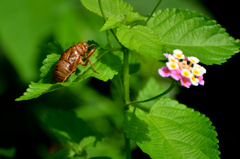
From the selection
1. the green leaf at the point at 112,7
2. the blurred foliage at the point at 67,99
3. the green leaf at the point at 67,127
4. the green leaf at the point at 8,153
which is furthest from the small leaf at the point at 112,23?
the green leaf at the point at 8,153

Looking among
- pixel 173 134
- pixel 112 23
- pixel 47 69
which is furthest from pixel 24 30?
pixel 173 134

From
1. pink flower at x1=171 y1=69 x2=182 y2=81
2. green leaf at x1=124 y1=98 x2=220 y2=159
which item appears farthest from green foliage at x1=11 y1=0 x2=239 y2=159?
pink flower at x1=171 y1=69 x2=182 y2=81

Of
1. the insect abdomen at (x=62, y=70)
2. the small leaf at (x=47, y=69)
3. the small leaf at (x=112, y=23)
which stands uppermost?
the small leaf at (x=112, y=23)

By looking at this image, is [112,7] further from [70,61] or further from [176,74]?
[176,74]

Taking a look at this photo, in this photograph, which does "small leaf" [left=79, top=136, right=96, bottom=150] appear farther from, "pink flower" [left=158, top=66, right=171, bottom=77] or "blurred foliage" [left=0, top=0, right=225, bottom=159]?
"pink flower" [left=158, top=66, right=171, bottom=77]

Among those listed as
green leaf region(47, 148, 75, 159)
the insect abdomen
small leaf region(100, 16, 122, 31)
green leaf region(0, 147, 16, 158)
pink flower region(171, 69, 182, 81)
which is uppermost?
small leaf region(100, 16, 122, 31)

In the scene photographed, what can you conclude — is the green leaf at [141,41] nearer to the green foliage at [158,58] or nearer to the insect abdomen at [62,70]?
the green foliage at [158,58]

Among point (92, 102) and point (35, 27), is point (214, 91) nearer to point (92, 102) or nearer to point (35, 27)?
point (92, 102)
